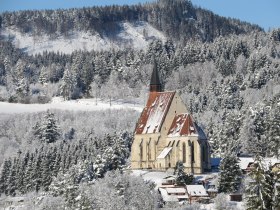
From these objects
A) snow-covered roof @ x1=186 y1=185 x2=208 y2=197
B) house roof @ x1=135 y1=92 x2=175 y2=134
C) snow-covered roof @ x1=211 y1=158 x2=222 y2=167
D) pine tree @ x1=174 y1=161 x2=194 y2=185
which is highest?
house roof @ x1=135 y1=92 x2=175 y2=134

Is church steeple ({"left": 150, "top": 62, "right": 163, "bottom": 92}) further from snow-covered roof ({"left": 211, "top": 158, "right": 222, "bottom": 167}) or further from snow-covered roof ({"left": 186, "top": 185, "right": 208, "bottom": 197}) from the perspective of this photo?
snow-covered roof ({"left": 186, "top": 185, "right": 208, "bottom": 197})

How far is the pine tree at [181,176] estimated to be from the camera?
81.2m

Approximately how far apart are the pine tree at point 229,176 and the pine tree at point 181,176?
441 centimetres

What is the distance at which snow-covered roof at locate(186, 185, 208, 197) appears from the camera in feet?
255

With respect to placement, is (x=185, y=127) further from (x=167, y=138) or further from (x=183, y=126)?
(x=167, y=138)

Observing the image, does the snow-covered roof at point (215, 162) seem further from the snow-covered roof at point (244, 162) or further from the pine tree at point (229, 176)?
the pine tree at point (229, 176)

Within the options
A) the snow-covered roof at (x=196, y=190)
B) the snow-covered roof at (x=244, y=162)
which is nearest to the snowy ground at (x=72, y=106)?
the snow-covered roof at (x=244, y=162)

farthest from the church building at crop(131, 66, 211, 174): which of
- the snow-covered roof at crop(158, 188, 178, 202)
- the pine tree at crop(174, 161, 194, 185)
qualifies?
the snow-covered roof at crop(158, 188, 178, 202)

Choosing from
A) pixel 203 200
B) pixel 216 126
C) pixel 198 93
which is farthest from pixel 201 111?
pixel 203 200

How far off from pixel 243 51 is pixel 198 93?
32638mm

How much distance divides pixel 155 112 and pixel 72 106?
74.8 metres

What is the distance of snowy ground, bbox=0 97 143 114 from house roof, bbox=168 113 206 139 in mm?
66881

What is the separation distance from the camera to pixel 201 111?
15025cm

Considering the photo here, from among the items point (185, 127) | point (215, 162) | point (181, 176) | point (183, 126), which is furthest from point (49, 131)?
point (181, 176)
